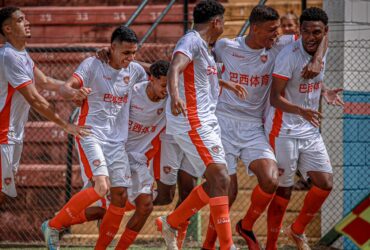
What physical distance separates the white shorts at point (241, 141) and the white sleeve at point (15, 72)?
1.79 meters

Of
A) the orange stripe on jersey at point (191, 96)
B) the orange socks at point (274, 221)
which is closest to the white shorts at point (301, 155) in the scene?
the orange socks at point (274, 221)

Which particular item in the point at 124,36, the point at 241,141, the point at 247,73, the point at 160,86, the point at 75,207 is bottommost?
the point at 75,207

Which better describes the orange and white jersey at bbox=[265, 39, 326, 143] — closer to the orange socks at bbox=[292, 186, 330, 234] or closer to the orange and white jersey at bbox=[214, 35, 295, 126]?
the orange and white jersey at bbox=[214, 35, 295, 126]

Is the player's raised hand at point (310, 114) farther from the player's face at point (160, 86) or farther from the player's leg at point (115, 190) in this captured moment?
the player's leg at point (115, 190)

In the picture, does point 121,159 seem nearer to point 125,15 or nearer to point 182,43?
point 182,43

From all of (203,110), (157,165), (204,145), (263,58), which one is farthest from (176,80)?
(157,165)

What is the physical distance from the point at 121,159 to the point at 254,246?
1397 mm

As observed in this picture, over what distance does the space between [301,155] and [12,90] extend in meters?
2.63

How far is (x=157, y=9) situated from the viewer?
1259 cm

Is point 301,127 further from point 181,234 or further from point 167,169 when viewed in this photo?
point 181,234

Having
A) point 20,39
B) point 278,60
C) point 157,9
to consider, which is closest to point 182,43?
point 278,60

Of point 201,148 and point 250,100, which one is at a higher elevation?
point 250,100

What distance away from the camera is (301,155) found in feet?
26.0

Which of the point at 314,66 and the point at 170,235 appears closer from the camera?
the point at 314,66
